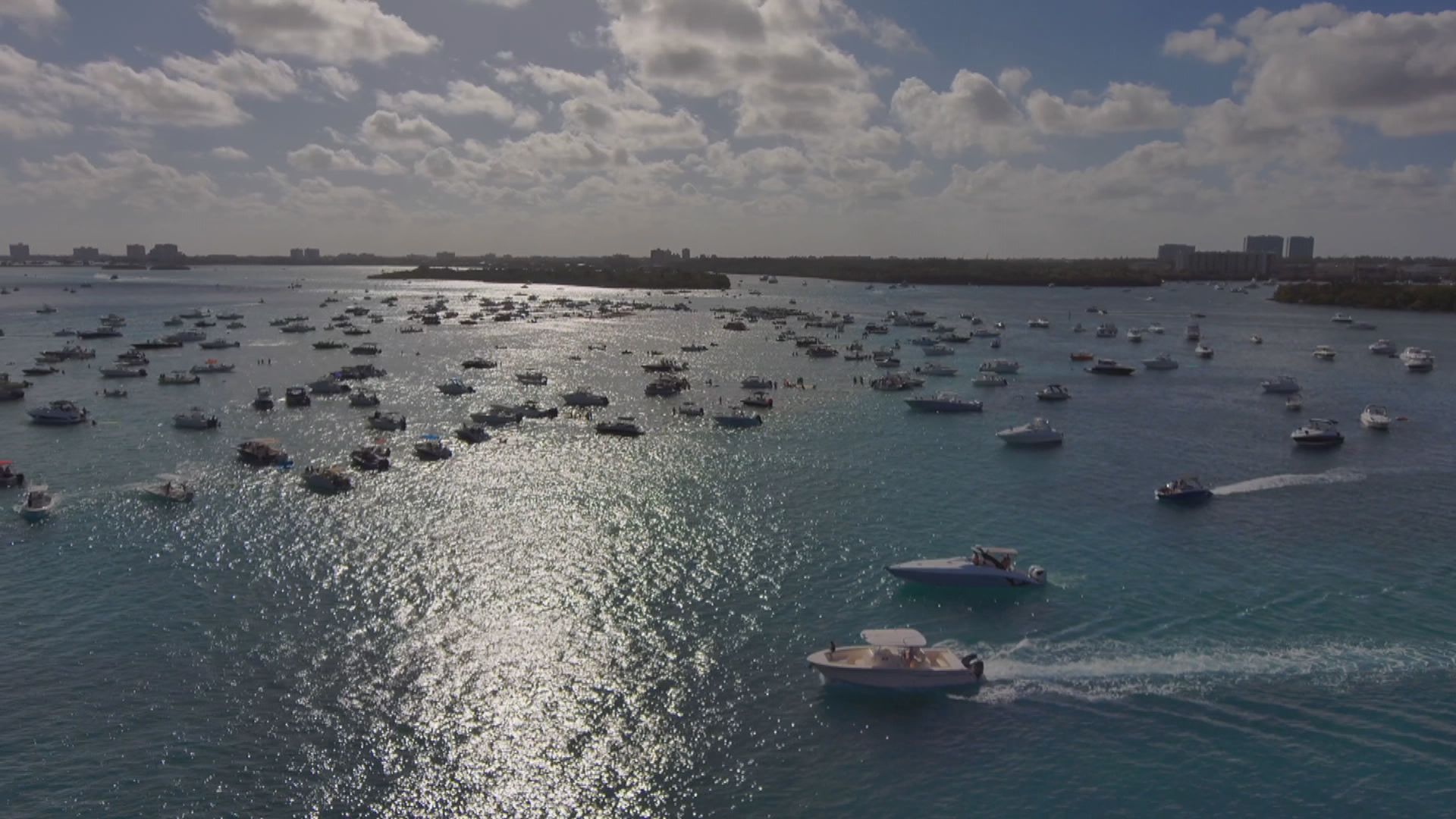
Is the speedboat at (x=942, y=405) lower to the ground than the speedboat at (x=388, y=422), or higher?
higher

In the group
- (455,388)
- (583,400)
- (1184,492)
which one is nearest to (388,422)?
(583,400)

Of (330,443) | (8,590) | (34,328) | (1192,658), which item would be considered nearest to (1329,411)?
(1192,658)

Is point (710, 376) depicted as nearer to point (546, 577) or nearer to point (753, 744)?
point (546, 577)

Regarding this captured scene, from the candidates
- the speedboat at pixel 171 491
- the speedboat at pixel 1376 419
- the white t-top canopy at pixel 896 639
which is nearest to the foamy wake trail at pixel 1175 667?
the white t-top canopy at pixel 896 639

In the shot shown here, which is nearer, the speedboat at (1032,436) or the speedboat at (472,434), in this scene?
the speedboat at (472,434)

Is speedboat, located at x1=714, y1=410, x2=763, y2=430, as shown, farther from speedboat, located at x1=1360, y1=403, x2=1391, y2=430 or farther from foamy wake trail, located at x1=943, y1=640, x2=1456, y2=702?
speedboat, located at x1=1360, y1=403, x2=1391, y2=430

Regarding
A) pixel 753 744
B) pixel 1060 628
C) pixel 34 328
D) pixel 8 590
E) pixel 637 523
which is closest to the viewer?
pixel 753 744

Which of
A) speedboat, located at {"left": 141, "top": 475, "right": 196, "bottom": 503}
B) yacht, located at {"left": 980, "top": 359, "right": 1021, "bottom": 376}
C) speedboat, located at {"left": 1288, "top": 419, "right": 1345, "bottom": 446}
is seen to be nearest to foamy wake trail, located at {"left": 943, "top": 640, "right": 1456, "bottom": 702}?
speedboat, located at {"left": 1288, "top": 419, "right": 1345, "bottom": 446}

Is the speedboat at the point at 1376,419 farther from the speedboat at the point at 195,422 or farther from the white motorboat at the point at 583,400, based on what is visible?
the speedboat at the point at 195,422
